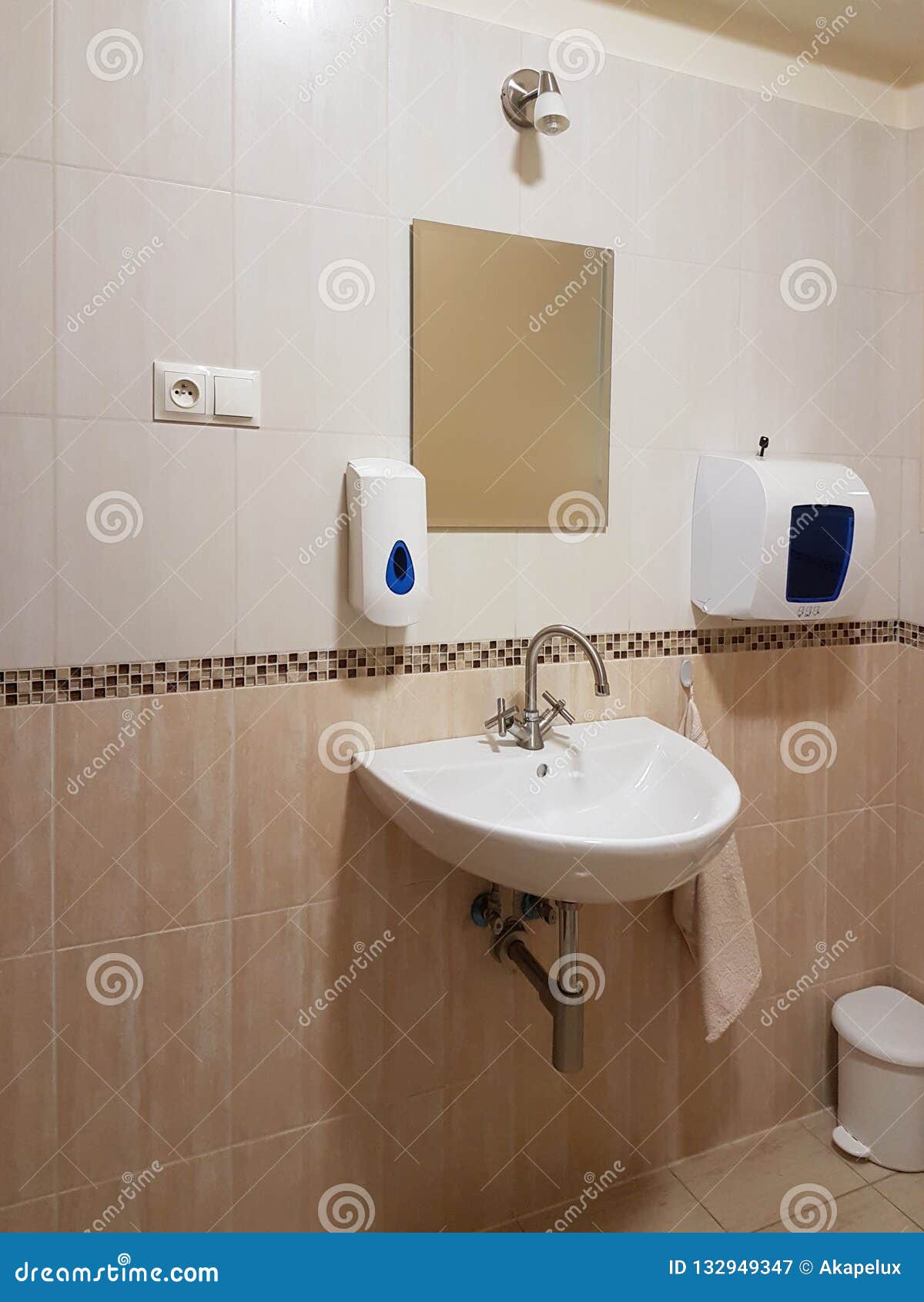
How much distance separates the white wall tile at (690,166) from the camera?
176 cm

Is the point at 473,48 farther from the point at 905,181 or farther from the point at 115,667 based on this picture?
the point at 115,667

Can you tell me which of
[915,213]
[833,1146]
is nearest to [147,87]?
[915,213]

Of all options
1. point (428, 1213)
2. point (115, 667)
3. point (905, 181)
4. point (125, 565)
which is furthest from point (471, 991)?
point (905, 181)

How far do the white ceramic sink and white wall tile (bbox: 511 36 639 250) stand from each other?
0.93m

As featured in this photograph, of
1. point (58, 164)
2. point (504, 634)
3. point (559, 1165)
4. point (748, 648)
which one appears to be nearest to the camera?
point (58, 164)

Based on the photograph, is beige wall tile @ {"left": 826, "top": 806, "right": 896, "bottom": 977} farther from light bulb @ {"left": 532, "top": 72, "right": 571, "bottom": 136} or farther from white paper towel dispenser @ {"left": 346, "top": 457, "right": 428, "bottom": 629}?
light bulb @ {"left": 532, "top": 72, "right": 571, "bottom": 136}

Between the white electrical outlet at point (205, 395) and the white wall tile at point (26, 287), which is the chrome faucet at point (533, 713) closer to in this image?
the white electrical outlet at point (205, 395)

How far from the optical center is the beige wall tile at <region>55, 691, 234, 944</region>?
1.42 m

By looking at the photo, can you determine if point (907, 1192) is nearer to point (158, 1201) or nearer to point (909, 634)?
point (909, 634)

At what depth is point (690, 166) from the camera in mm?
1797

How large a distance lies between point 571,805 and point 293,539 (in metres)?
0.66

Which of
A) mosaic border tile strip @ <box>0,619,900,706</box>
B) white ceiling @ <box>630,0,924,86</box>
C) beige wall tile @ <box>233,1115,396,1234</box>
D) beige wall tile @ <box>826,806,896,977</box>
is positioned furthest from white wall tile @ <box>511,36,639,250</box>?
beige wall tile @ <box>233,1115,396,1234</box>

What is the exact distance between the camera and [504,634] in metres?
1.70

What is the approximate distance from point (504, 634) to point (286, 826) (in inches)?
20.5
